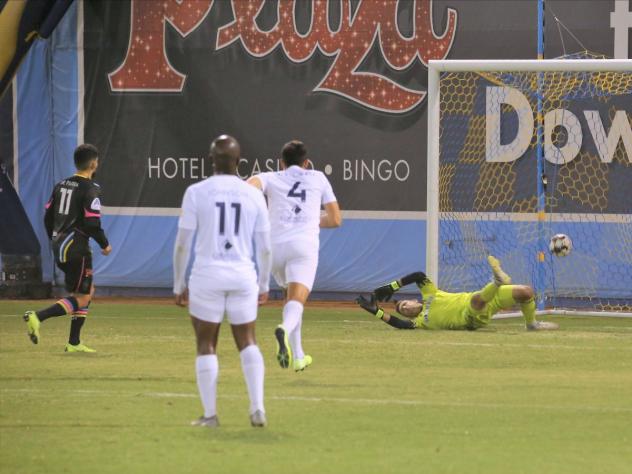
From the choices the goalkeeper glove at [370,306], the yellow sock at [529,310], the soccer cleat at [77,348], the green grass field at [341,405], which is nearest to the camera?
the green grass field at [341,405]

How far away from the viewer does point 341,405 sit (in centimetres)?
1066

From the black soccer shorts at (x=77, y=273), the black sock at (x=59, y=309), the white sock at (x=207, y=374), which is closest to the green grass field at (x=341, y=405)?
the white sock at (x=207, y=374)

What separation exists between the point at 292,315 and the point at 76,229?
3.12m

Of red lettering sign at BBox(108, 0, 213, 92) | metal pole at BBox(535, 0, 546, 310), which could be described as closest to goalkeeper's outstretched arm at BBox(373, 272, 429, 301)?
metal pole at BBox(535, 0, 546, 310)

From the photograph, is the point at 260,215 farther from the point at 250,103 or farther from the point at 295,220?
the point at 250,103

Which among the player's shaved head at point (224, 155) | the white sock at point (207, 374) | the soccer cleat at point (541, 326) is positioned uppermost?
the player's shaved head at point (224, 155)

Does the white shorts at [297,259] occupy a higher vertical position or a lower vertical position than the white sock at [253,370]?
higher

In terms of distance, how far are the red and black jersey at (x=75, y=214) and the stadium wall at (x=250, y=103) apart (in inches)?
270

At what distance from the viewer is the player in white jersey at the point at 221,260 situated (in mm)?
9250

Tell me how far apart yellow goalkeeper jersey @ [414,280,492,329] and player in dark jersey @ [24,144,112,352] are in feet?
13.2

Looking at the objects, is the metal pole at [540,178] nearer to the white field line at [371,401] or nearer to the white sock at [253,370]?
the white field line at [371,401]

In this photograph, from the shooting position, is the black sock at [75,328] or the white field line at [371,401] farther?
the black sock at [75,328]

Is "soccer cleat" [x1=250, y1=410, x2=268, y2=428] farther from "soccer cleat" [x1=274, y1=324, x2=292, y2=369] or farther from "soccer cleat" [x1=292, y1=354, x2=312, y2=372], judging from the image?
"soccer cleat" [x1=292, y1=354, x2=312, y2=372]

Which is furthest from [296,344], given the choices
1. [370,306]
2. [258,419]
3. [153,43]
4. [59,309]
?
[153,43]
